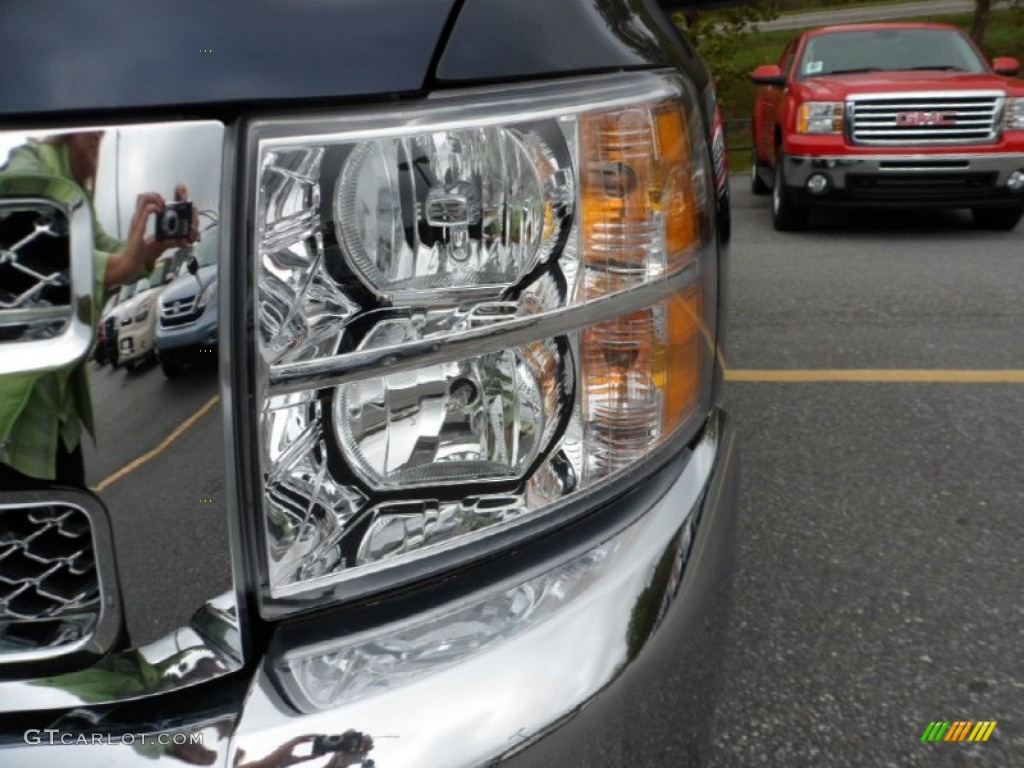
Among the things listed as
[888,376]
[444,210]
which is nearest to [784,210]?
[888,376]

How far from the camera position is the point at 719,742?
5.78ft

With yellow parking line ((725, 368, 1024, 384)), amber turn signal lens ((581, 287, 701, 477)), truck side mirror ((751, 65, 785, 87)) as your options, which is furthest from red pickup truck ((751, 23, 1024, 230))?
amber turn signal lens ((581, 287, 701, 477))

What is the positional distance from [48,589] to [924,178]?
7.30m

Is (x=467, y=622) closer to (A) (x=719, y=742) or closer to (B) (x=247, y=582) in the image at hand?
(B) (x=247, y=582)

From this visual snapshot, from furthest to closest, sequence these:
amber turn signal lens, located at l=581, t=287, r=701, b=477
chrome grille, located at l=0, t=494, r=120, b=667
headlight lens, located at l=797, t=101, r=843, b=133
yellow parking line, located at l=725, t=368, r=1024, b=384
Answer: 1. headlight lens, located at l=797, t=101, r=843, b=133
2. yellow parking line, located at l=725, t=368, r=1024, b=384
3. amber turn signal lens, located at l=581, t=287, r=701, b=477
4. chrome grille, located at l=0, t=494, r=120, b=667

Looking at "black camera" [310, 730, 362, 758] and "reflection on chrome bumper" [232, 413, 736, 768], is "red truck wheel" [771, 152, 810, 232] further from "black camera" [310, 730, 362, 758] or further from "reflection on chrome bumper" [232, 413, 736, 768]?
"black camera" [310, 730, 362, 758]

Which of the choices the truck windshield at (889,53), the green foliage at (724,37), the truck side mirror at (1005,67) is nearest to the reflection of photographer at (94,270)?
the truck windshield at (889,53)

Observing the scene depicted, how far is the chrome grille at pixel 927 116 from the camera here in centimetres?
711

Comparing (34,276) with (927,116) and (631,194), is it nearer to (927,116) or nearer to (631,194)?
(631,194)

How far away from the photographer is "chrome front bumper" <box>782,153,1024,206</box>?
7.05 metres

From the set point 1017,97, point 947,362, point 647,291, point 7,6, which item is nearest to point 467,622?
point 647,291

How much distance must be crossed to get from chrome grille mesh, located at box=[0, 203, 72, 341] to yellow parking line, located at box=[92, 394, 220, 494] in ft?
0.41

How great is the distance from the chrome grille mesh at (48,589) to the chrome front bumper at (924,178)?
278 inches

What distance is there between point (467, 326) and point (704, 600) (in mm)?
429
